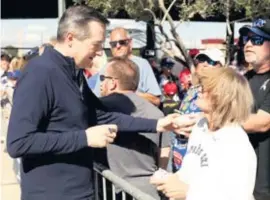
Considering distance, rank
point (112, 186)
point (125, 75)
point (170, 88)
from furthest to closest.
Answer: point (170, 88) → point (125, 75) → point (112, 186)

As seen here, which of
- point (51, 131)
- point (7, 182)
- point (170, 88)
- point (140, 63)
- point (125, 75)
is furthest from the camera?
point (170, 88)

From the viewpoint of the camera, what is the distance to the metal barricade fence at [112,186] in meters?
2.88

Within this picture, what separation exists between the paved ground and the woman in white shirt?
12.8 ft

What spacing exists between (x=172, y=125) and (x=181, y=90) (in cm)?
931

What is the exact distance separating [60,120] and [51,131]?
0.07m

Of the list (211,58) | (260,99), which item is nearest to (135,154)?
(260,99)

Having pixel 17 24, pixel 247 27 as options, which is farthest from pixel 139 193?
pixel 17 24

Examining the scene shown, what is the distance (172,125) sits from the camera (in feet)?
11.7

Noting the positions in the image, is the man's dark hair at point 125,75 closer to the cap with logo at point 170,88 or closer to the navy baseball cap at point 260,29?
the navy baseball cap at point 260,29

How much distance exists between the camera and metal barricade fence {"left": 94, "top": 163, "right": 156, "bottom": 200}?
9.46 ft

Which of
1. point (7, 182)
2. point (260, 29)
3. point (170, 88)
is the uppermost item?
point (260, 29)

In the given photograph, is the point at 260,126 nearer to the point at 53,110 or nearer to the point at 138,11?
the point at 53,110

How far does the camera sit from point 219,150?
2.60 metres

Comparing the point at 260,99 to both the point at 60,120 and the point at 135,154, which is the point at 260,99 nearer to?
the point at 135,154
